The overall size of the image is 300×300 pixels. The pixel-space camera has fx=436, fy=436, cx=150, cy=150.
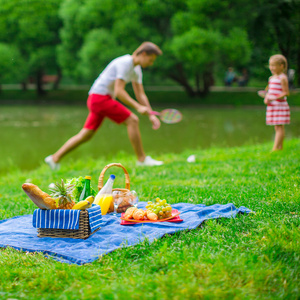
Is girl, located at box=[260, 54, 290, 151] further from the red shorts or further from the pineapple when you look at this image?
the pineapple

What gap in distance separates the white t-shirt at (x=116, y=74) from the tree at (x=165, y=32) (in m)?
18.1

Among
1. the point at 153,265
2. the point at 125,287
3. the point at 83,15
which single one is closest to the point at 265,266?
the point at 153,265

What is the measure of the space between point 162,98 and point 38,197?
89.2ft

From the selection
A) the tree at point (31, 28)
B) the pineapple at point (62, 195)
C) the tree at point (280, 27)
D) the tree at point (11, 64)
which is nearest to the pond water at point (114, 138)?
the tree at point (280, 27)

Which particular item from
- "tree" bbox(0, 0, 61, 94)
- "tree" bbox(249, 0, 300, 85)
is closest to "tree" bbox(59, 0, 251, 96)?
"tree" bbox(249, 0, 300, 85)

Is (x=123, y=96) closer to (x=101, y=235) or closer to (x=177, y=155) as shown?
(x=177, y=155)

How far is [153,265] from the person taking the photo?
2.69 m

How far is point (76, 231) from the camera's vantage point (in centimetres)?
334

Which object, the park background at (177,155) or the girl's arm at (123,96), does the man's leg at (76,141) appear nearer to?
the park background at (177,155)

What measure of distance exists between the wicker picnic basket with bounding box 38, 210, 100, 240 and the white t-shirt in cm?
351

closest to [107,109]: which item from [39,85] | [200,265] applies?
[200,265]

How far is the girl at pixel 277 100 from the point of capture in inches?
272

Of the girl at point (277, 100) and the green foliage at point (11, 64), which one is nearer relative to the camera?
the girl at point (277, 100)

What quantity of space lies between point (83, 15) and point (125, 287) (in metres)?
27.8
